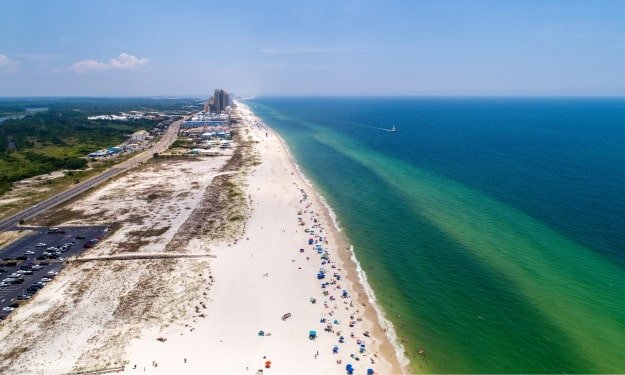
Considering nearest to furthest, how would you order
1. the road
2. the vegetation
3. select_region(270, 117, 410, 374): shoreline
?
1. select_region(270, 117, 410, 374): shoreline
2. the road
3. the vegetation

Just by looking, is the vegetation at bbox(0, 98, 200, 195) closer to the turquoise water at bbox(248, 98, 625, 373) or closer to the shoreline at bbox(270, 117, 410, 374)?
the turquoise water at bbox(248, 98, 625, 373)

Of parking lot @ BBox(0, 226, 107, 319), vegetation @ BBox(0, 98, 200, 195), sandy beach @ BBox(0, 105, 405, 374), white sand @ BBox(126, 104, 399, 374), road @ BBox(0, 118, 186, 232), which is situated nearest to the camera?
white sand @ BBox(126, 104, 399, 374)

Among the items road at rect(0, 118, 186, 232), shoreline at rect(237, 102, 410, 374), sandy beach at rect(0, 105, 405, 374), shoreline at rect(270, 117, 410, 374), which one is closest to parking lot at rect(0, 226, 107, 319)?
sandy beach at rect(0, 105, 405, 374)

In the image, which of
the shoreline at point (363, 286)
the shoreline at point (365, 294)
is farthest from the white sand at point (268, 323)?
the shoreline at point (363, 286)

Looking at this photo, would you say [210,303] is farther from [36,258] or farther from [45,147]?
[45,147]

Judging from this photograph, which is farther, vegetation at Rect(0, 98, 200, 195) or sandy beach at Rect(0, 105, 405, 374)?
vegetation at Rect(0, 98, 200, 195)

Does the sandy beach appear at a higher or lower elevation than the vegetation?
lower

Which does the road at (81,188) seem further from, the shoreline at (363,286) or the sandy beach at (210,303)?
the shoreline at (363,286)

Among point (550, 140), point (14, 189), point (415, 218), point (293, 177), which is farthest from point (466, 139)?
point (14, 189)
